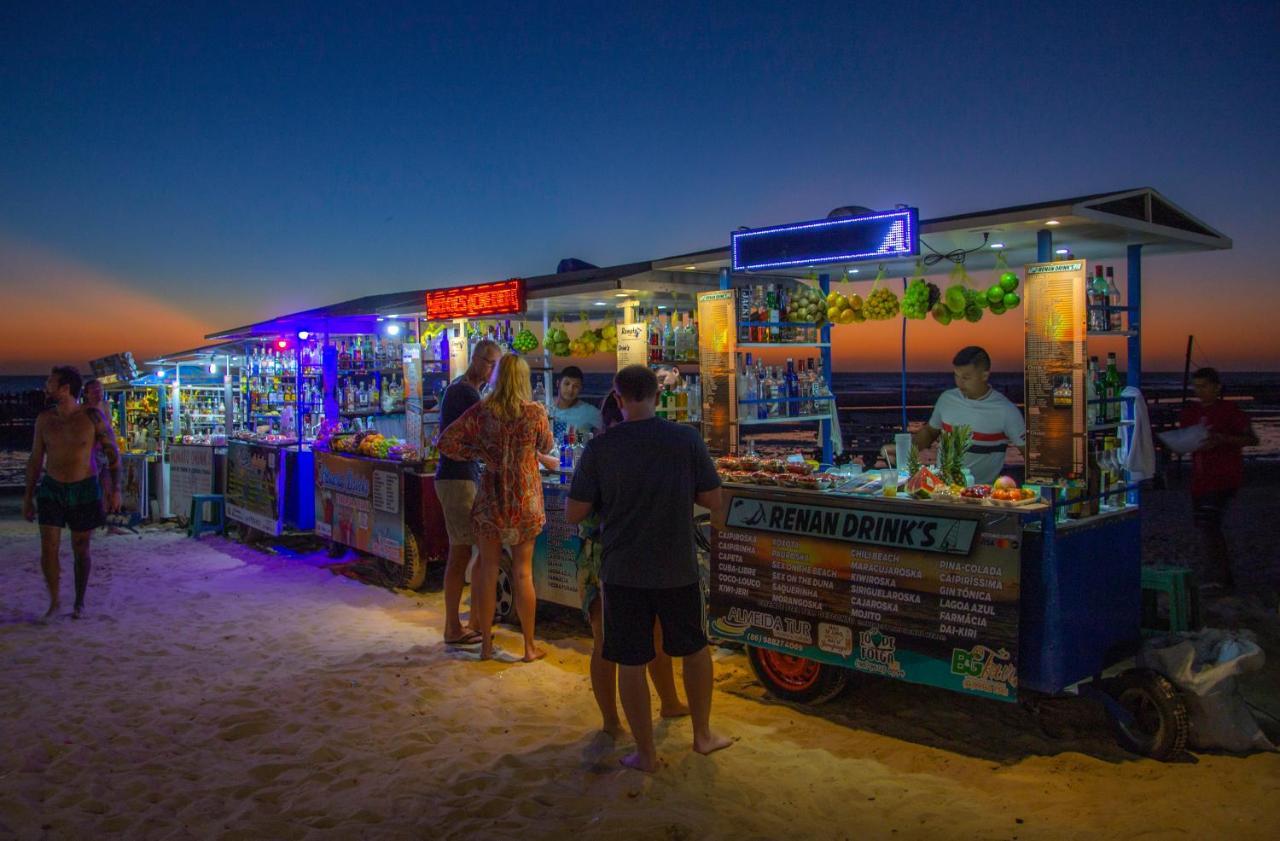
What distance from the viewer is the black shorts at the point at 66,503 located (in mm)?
7211

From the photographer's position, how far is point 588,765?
4297 millimetres

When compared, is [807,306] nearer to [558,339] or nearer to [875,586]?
[558,339]

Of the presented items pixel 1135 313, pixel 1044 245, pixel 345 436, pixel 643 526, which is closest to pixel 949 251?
pixel 1044 245

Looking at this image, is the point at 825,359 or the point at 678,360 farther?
the point at 825,359

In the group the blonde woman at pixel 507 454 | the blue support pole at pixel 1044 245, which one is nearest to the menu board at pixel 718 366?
the blonde woman at pixel 507 454

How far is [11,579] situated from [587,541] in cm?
677

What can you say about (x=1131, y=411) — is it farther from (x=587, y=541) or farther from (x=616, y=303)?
(x=616, y=303)


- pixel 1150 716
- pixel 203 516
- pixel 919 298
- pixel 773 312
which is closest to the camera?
pixel 1150 716

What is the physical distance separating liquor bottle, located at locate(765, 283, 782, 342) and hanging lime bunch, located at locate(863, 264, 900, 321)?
0.77 metres

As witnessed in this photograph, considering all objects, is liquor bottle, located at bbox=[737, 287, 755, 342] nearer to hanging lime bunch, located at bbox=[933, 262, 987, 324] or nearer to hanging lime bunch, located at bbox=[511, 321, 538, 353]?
hanging lime bunch, located at bbox=[933, 262, 987, 324]

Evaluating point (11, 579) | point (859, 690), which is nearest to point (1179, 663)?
point (859, 690)

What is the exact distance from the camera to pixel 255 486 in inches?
420

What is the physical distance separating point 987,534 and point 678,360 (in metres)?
4.01

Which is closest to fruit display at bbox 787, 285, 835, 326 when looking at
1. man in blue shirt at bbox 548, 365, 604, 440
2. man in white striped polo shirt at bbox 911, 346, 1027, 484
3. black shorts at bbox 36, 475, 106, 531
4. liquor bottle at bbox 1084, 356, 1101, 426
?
man in white striped polo shirt at bbox 911, 346, 1027, 484
